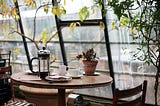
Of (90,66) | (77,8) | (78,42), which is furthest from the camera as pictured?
(78,42)

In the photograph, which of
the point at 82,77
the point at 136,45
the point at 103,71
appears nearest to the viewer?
the point at 82,77

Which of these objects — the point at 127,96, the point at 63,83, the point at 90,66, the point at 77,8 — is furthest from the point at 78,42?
the point at 127,96

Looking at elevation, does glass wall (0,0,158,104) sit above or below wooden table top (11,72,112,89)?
above

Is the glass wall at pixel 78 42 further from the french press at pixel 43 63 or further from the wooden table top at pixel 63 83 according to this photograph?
the french press at pixel 43 63

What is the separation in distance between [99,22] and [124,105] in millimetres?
2130

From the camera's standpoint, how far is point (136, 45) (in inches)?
145

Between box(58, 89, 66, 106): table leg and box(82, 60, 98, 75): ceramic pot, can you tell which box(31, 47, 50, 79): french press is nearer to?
box(58, 89, 66, 106): table leg

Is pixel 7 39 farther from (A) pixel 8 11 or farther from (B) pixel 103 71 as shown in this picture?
(B) pixel 103 71

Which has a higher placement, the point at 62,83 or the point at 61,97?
the point at 62,83

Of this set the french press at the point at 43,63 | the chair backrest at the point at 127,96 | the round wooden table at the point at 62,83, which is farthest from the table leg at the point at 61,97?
the chair backrest at the point at 127,96

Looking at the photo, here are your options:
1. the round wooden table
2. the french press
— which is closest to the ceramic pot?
the round wooden table

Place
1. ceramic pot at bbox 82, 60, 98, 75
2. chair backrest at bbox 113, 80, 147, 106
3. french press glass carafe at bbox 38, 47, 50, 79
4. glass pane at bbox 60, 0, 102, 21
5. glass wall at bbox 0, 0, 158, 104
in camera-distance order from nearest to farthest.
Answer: chair backrest at bbox 113, 80, 147, 106 → french press glass carafe at bbox 38, 47, 50, 79 → ceramic pot at bbox 82, 60, 98, 75 → glass wall at bbox 0, 0, 158, 104 → glass pane at bbox 60, 0, 102, 21

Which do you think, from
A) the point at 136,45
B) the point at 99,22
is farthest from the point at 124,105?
the point at 99,22

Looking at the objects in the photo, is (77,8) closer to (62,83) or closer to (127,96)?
(62,83)
